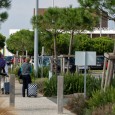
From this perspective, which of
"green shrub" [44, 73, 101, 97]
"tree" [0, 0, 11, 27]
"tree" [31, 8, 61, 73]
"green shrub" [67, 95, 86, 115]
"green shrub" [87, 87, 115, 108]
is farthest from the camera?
"tree" [31, 8, 61, 73]

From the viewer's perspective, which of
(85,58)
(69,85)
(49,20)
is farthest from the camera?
(49,20)

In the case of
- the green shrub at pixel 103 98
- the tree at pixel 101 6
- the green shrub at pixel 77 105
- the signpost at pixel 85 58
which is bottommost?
the green shrub at pixel 77 105

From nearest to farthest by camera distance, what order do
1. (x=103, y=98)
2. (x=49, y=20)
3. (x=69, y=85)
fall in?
(x=103, y=98)
(x=69, y=85)
(x=49, y=20)

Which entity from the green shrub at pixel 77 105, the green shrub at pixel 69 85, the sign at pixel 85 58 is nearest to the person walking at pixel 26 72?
the green shrub at pixel 69 85

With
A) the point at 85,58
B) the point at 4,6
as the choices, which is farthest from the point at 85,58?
the point at 4,6

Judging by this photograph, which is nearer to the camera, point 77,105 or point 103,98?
point 103,98

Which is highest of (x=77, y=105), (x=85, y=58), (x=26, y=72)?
(x=85, y=58)

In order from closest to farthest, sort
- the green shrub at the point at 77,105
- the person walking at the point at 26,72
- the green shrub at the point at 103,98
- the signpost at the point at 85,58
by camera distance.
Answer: the green shrub at the point at 103,98 < the green shrub at the point at 77,105 < the signpost at the point at 85,58 < the person walking at the point at 26,72

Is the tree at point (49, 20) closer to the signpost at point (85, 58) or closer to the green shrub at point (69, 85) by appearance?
the green shrub at point (69, 85)

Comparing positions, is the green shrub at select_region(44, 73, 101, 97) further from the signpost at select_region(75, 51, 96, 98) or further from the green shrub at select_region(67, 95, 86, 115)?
the green shrub at select_region(67, 95, 86, 115)

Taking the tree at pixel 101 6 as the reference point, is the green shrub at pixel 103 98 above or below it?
below

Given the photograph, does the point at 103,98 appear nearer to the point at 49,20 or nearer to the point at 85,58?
the point at 85,58

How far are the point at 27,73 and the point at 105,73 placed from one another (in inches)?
217

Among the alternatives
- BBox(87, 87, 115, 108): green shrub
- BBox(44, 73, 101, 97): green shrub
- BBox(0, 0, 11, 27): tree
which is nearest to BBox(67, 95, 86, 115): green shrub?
BBox(87, 87, 115, 108): green shrub
